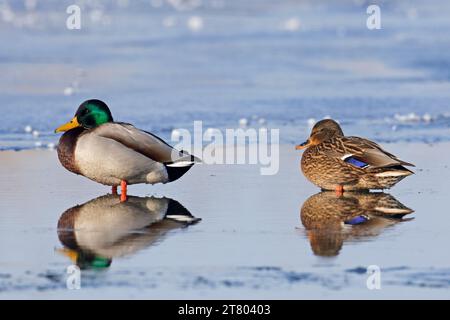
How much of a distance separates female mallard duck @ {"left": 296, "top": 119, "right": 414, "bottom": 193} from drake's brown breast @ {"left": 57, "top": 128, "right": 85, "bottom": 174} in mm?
1992

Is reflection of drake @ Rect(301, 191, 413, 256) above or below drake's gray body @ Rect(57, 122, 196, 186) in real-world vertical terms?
below

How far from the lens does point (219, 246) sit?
7574 mm

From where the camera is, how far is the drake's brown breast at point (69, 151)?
32.2 feet

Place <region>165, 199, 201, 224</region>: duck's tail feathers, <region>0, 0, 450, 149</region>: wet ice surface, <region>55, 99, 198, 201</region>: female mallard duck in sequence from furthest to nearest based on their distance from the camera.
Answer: <region>0, 0, 450, 149</region>: wet ice surface, <region>55, 99, 198, 201</region>: female mallard duck, <region>165, 199, 201, 224</region>: duck's tail feathers

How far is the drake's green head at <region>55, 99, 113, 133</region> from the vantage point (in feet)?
33.1

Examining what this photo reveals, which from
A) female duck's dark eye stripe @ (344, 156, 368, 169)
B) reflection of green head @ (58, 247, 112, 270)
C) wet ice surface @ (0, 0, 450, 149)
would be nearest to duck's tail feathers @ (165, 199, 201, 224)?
reflection of green head @ (58, 247, 112, 270)

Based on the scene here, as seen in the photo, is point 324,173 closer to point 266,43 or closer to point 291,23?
point 266,43

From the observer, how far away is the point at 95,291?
648cm

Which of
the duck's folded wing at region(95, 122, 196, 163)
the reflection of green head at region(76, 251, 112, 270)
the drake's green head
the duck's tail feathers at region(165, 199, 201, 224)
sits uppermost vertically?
the drake's green head

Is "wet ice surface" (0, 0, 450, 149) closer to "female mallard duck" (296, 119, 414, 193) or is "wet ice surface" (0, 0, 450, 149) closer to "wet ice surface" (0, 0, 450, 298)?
"wet ice surface" (0, 0, 450, 298)

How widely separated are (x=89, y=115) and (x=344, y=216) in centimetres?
267

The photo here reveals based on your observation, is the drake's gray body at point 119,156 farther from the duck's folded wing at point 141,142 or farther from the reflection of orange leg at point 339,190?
the reflection of orange leg at point 339,190

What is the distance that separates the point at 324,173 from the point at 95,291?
3.92 m
